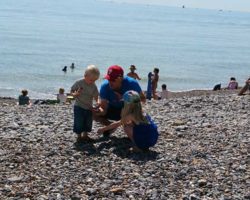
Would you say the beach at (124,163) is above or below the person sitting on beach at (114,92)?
below

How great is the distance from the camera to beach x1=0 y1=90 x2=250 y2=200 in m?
7.46

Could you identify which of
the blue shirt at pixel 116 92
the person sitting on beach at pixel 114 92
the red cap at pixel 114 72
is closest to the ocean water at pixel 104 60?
the person sitting on beach at pixel 114 92

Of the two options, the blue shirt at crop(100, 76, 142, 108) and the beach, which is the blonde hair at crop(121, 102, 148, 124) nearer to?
the beach

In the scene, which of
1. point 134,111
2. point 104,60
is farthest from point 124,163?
point 104,60

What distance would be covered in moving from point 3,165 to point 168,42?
8119cm

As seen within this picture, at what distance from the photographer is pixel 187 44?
8856 cm

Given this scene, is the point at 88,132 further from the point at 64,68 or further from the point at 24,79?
the point at 64,68

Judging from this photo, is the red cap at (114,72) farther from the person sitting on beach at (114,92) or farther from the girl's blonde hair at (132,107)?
the girl's blonde hair at (132,107)

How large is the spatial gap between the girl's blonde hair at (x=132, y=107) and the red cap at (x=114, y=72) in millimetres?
542

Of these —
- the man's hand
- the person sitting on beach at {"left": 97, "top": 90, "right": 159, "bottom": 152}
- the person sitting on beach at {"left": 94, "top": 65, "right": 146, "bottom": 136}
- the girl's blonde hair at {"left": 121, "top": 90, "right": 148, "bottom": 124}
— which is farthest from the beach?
the man's hand

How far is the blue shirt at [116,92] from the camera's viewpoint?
9766 millimetres

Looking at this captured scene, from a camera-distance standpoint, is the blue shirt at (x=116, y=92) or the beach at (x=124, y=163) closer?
the beach at (x=124, y=163)

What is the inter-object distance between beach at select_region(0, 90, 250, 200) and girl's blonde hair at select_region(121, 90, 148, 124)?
0.56 meters

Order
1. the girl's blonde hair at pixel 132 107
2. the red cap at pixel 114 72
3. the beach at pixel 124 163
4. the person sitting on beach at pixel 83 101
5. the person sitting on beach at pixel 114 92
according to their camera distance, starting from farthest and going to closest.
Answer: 1. the person sitting on beach at pixel 83 101
2. the person sitting on beach at pixel 114 92
3. the red cap at pixel 114 72
4. the girl's blonde hair at pixel 132 107
5. the beach at pixel 124 163
